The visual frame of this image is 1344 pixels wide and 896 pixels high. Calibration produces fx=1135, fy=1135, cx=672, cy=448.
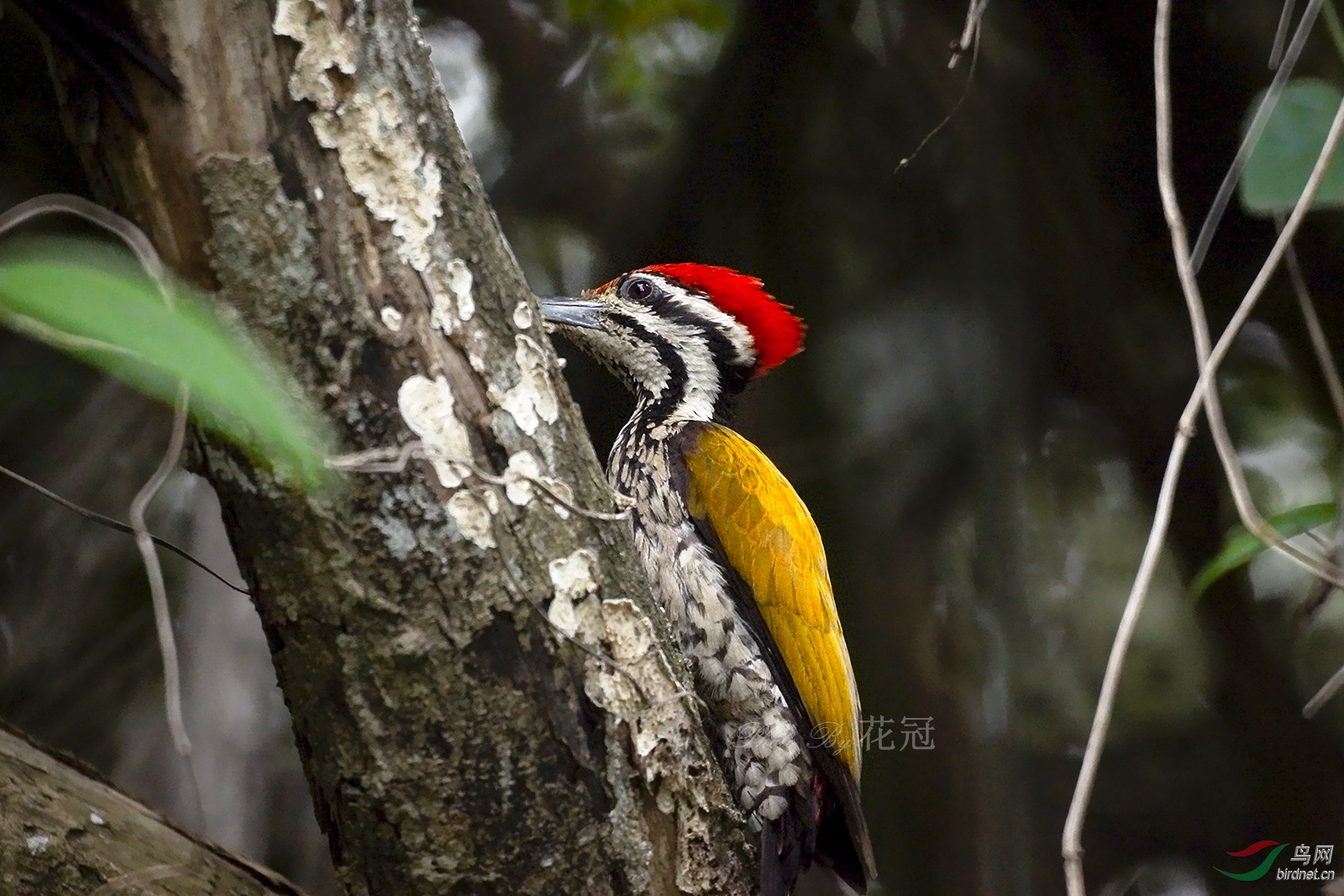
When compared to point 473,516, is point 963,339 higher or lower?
higher

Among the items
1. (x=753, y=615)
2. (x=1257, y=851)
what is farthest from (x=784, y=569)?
(x=1257, y=851)

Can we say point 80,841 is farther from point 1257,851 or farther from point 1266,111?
point 1257,851

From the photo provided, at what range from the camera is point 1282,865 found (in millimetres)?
3879

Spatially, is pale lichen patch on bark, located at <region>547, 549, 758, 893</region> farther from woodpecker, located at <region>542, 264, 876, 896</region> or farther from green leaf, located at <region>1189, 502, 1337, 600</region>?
green leaf, located at <region>1189, 502, 1337, 600</region>

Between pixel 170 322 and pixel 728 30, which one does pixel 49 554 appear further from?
pixel 170 322

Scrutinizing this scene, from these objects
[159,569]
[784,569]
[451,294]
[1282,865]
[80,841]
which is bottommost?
[1282,865]

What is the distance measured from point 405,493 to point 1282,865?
370 centimetres

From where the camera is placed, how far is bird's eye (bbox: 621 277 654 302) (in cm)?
300

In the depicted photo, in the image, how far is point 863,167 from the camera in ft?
13.3

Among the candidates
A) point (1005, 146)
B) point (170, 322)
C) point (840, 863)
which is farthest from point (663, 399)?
point (170, 322)

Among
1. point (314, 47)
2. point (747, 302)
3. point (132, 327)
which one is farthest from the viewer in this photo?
point (747, 302)

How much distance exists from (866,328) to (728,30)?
1.14 metres

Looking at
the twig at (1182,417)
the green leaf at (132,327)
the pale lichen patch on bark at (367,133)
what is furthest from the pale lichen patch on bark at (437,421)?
the twig at (1182,417)

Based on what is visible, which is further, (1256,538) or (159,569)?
(1256,538)
